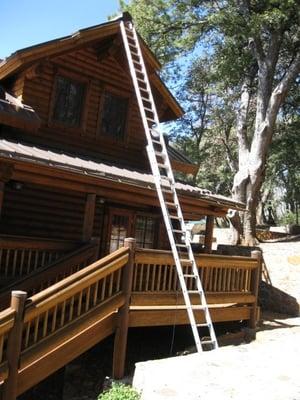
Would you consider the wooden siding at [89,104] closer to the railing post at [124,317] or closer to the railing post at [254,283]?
the railing post at [254,283]

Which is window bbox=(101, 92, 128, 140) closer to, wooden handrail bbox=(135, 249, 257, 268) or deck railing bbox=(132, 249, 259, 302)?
deck railing bbox=(132, 249, 259, 302)

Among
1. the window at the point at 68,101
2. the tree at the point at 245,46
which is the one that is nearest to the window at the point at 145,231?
the window at the point at 68,101

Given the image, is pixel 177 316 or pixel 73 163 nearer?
pixel 177 316

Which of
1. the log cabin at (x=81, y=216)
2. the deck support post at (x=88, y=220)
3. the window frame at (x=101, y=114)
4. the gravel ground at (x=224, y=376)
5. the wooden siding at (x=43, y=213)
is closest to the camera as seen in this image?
the gravel ground at (x=224, y=376)

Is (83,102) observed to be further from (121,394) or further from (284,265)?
(121,394)

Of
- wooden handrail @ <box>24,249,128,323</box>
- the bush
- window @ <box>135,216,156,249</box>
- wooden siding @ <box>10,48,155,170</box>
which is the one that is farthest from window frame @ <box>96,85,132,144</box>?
the bush

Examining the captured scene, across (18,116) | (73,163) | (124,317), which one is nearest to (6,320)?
(124,317)

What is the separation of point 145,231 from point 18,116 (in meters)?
5.38

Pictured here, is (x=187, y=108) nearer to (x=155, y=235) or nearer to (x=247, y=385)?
(x=155, y=235)

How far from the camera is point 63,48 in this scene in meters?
12.0

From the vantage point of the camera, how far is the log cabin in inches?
270

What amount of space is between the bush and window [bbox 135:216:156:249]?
723 cm

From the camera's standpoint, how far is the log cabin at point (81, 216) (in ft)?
22.5

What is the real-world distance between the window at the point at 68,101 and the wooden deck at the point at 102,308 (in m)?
4.80
